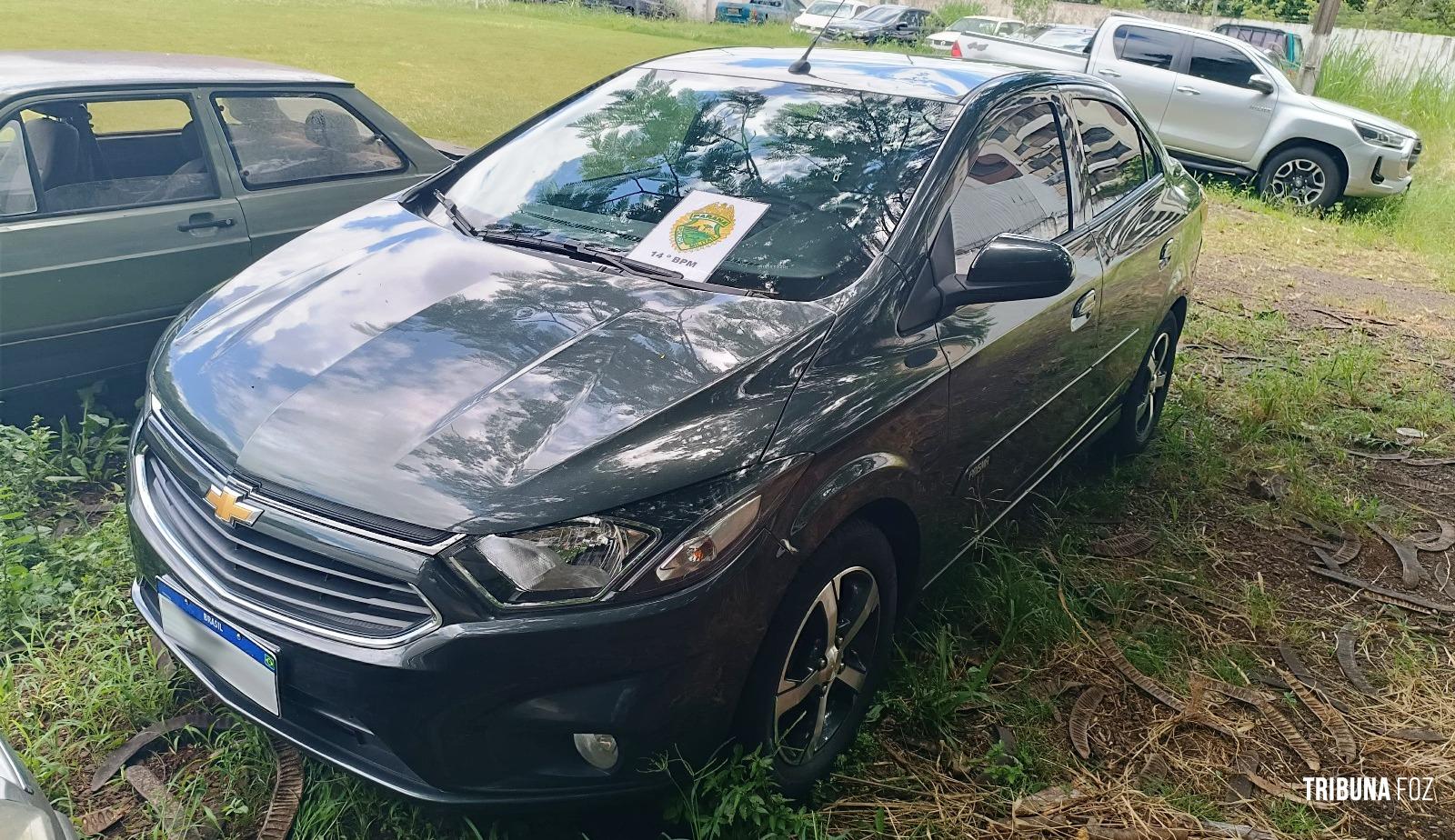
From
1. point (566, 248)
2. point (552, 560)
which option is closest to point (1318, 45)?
point (566, 248)

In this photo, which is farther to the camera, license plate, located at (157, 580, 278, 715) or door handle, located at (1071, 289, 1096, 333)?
door handle, located at (1071, 289, 1096, 333)

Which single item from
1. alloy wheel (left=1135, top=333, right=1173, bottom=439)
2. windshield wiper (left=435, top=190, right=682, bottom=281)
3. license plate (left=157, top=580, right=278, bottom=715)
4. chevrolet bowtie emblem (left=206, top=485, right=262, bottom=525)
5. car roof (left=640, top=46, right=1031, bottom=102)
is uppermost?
car roof (left=640, top=46, right=1031, bottom=102)

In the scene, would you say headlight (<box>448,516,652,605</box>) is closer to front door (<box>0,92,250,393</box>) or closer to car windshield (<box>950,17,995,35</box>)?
front door (<box>0,92,250,393</box>)

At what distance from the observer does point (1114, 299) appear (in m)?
3.45

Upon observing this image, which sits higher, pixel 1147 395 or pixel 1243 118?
pixel 1243 118

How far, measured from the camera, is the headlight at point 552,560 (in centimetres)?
176

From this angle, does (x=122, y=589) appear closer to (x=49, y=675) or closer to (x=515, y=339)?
(x=49, y=675)

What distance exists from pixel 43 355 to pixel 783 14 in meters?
11.6

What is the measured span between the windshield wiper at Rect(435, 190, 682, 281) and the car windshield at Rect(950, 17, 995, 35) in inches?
445

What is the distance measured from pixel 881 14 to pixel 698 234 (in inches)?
483

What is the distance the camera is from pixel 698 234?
262cm

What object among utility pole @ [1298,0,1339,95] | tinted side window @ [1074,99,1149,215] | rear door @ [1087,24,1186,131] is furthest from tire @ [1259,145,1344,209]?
tinted side window @ [1074,99,1149,215]

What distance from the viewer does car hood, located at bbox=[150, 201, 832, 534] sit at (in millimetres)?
1842

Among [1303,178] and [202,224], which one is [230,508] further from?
[1303,178]
